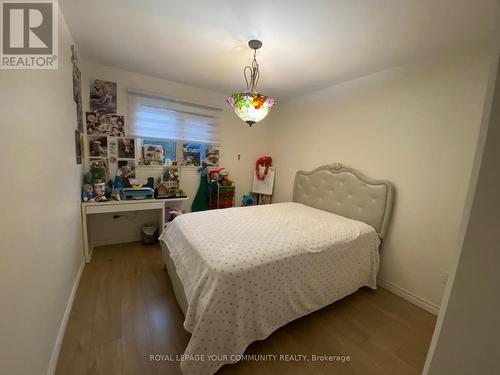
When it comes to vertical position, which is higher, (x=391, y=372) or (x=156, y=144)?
(x=156, y=144)

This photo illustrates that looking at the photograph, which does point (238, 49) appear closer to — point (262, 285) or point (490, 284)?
point (262, 285)

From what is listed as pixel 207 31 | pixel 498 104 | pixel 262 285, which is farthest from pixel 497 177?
pixel 207 31

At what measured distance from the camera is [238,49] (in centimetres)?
198

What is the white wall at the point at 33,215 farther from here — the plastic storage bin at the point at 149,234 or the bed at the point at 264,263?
the plastic storage bin at the point at 149,234

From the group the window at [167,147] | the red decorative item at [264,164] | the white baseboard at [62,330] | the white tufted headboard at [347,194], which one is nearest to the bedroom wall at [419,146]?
the white tufted headboard at [347,194]

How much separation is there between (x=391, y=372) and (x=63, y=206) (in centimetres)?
259

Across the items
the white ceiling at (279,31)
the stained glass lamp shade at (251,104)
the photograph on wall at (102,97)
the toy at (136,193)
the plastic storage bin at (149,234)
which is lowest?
the plastic storage bin at (149,234)

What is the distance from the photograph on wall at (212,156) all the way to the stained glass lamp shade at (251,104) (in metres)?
1.54

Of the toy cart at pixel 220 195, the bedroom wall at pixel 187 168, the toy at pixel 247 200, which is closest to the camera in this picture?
the bedroom wall at pixel 187 168

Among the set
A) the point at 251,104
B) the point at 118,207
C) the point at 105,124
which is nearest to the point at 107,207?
the point at 118,207

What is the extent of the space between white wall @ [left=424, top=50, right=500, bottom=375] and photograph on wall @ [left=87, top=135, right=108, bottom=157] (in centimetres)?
324

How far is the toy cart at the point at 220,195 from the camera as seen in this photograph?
332 cm

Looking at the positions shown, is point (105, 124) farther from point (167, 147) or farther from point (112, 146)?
point (167, 147)

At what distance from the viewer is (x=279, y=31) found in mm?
1647
